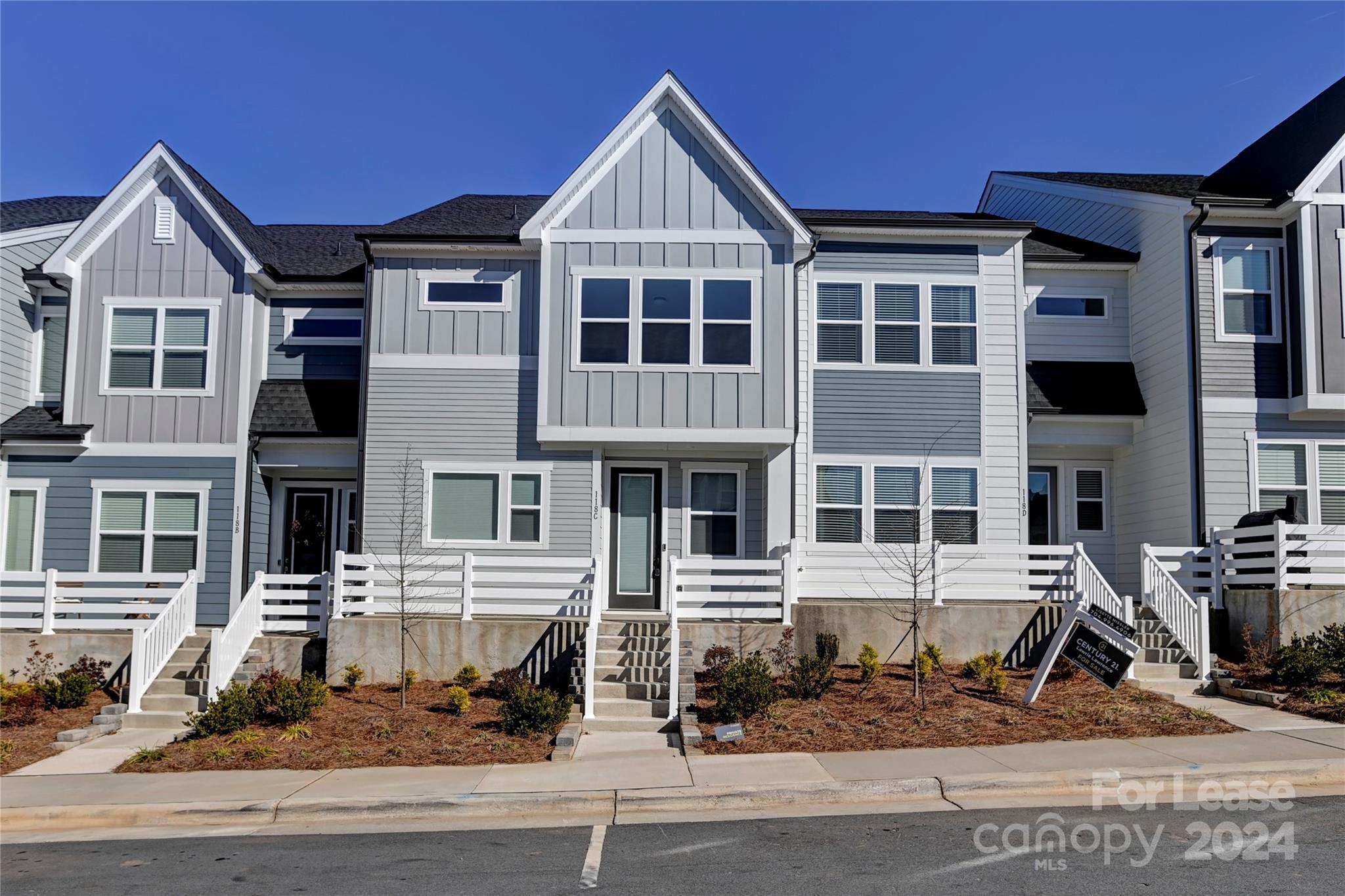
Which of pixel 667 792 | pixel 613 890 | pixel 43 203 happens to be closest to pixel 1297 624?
pixel 667 792

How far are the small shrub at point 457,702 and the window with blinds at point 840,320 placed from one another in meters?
8.43

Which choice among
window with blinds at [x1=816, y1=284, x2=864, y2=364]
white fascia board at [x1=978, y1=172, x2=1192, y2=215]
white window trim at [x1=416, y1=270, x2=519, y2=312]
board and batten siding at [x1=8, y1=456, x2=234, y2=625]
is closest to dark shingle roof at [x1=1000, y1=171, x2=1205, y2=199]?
white fascia board at [x1=978, y1=172, x2=1192, y2=215]

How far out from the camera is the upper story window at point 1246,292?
17891mm

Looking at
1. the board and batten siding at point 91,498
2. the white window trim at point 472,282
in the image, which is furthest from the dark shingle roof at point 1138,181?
the board and batten siding at point 91,498

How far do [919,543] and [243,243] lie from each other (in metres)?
12.6

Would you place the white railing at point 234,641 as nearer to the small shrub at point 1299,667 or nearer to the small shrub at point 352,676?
the small shrub at point 352,676

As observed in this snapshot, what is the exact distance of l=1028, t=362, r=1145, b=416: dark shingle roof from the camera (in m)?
18.9

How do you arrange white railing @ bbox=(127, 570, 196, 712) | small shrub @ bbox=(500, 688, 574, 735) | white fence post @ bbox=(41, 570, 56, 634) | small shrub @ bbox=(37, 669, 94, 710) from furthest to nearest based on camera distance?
1. white fence post @ bbox=(41, 570, 56, 634)
2. small shrub @ bbox=(37, 669, 94, 710)
3. white railing @ bbox=(127, 570, 196, 712)
4. small shrub @ bbox=(500, 688, 574, 735)

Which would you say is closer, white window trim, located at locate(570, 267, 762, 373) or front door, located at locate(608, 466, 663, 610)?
white window trim, located at locate(570, 267, 762, 373)

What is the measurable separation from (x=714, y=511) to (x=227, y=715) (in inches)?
325

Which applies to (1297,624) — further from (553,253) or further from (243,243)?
(243,243)

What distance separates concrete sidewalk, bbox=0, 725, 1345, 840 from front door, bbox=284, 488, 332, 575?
8294 millimetres

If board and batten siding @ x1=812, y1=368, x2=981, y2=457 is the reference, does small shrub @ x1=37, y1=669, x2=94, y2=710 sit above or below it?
below

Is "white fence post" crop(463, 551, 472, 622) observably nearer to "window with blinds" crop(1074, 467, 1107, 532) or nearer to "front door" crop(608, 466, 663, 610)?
"front door" crop(608, 466, 663, 610)
